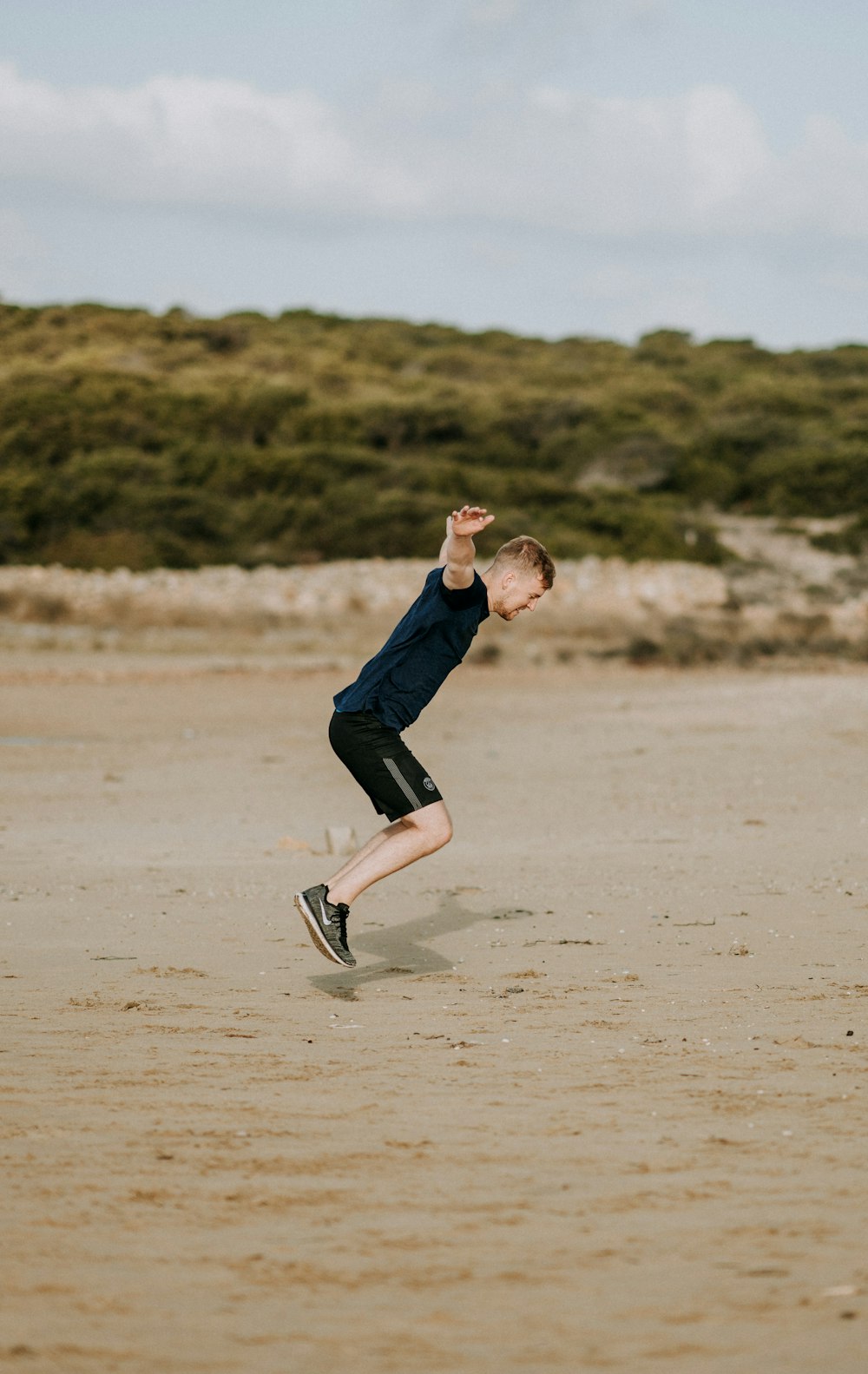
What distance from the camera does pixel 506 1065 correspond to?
15.9 feet

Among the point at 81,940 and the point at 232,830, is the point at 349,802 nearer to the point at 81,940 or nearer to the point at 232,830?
the point at 232,830

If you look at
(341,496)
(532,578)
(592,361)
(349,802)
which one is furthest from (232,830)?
(592,361)

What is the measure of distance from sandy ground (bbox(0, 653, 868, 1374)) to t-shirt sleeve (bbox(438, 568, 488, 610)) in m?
1.40

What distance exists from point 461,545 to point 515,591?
418 mm

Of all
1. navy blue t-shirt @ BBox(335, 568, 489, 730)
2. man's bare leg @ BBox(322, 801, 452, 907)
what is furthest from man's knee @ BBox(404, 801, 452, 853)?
navy blue t-shirt @ BBox(335, 568, 489, 730)

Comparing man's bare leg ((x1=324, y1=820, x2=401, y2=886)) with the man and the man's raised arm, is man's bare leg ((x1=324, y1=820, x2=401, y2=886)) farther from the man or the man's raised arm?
the man's raised arm

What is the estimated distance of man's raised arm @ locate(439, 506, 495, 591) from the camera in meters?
5.27

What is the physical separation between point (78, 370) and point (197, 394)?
3686 millimetres

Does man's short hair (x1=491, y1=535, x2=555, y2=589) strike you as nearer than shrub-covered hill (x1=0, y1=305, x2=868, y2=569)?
Yes

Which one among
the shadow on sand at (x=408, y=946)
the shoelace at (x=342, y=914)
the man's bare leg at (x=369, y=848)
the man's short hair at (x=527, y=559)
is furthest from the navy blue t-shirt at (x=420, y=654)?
the shadow on sand at (x=408, y=946)

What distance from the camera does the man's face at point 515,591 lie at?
5.66 m

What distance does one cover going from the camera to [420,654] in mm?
5727

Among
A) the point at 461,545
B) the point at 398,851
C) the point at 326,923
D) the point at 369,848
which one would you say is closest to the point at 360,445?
the point at 369,848

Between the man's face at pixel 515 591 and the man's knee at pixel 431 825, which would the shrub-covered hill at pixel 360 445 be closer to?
the man's knee at pixel 431 825
